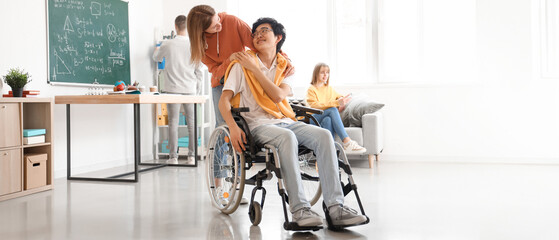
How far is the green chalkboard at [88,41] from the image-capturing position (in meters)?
4.29

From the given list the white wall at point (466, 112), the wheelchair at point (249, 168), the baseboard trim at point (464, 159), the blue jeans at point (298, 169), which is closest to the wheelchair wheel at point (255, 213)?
the wheelchair at point (249, 168)

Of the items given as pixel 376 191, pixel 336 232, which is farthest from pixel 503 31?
pixel 336 232

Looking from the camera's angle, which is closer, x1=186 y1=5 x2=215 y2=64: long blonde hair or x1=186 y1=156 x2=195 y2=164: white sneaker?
x1=186 y1=5 x2=215 y2=64: long blonde hair

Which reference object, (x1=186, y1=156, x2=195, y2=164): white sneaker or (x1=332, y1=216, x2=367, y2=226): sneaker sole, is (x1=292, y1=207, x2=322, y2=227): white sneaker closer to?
(x1=332, y1=216, x2=367, y2=226): sneaker sole

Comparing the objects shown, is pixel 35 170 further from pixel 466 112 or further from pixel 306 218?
pixel 466 112

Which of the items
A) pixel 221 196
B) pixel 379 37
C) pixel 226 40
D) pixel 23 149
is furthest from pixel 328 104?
pixel 23 149

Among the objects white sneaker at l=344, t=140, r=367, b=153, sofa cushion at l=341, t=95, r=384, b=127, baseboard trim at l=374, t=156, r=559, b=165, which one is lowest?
baseboard trim at l=374, t=156, r=559, b=165

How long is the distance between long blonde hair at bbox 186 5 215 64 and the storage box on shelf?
148cm

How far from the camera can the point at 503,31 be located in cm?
502

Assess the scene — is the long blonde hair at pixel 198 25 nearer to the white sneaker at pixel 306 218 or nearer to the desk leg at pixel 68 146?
the white sneaker at pixel 306 218

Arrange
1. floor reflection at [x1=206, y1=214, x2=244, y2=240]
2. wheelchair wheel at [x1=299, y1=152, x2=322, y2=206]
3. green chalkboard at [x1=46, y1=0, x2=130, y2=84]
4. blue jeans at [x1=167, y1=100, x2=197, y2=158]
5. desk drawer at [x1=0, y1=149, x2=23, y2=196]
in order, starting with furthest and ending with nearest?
blue jeans at [x1=167, y1=100, x2=197, y2=158], green chalkboard at [x1=46, y1=0, x2=130, y2=84], desk drawer at [x1=0, y1=149, x2=23, y2=196], wheelchair wheel at [x1=299, y1=152, x2=322, y2=206], floor reflection at [x1=206, y1=214, x2=244, y2=240]

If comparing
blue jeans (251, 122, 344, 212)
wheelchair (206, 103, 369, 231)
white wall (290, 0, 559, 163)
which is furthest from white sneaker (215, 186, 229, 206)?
white wall (290, 0, 559, 163)

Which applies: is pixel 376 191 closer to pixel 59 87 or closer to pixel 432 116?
pixel 432 116

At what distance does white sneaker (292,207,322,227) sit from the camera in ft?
7.29
